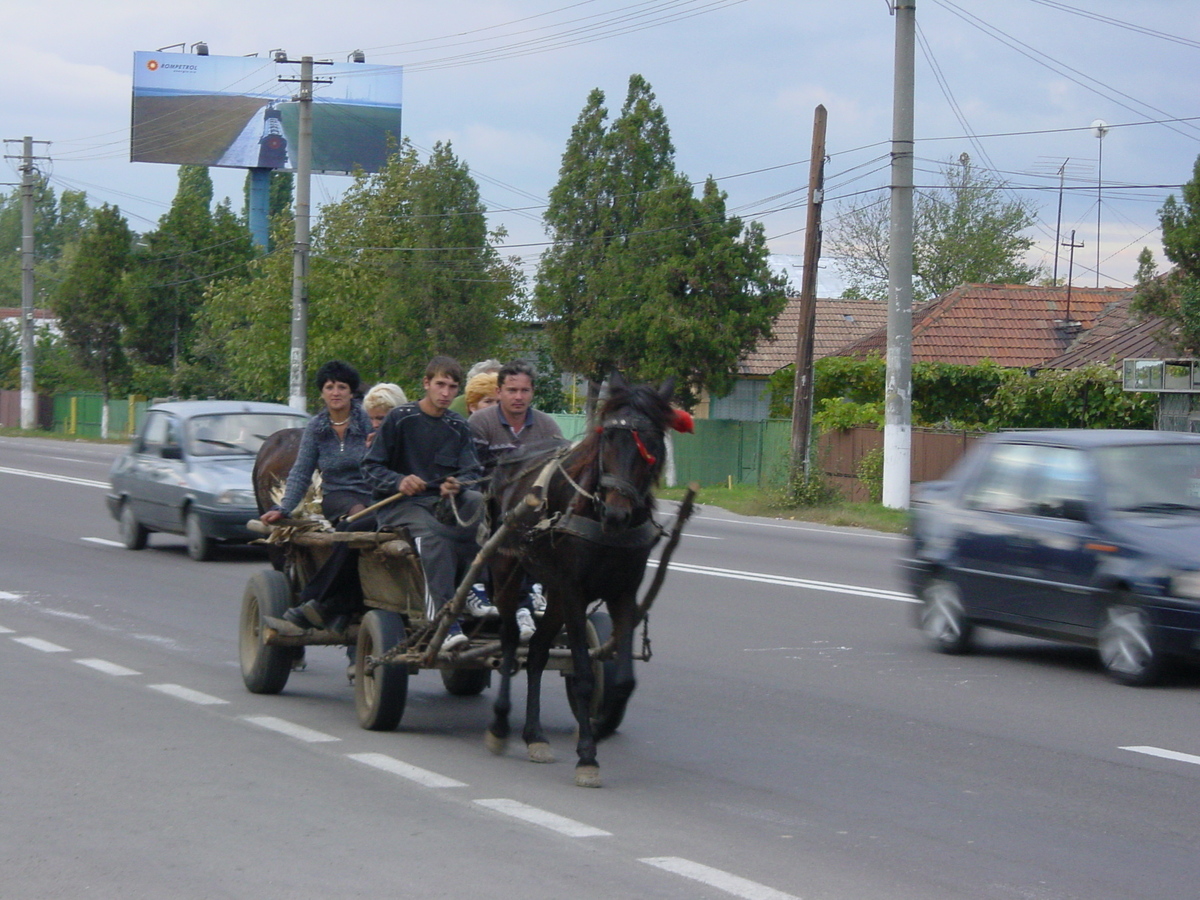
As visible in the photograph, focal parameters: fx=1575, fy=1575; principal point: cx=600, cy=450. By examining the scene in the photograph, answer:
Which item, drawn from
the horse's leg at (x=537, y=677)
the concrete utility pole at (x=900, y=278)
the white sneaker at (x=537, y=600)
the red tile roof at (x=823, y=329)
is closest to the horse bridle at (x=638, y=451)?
the horse's leg at (x=537, y=677)

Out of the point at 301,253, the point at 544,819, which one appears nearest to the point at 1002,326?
the point at 301,253

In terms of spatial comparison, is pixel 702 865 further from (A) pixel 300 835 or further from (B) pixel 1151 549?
(B) pixel 1151 549

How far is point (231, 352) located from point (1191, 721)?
47030 millimetres

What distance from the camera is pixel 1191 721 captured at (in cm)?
867

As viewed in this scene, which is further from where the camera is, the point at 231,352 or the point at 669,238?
the point at 231,352

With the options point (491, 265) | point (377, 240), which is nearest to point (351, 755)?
point (491, 265)

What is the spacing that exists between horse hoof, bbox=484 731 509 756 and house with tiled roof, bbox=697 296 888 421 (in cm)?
3668

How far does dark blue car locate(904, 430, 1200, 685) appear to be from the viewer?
31.3 ft

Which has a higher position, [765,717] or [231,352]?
[231,352]

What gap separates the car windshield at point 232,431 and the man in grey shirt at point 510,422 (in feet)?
30.0

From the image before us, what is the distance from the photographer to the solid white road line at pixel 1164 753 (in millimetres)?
7685

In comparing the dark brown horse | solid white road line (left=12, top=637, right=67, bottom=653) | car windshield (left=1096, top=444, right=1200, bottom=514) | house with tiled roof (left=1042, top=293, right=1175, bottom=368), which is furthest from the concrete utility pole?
solid white road line (left=12, top=637, right=67, bottom=653)

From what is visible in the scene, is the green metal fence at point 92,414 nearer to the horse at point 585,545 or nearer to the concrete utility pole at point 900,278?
the concrete utility pole at point 900,278

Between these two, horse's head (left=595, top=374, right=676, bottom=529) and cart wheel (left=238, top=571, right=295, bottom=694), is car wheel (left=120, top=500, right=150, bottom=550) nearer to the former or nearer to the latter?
cart wheel (left=238, top=571, right=295, bottom=694)
